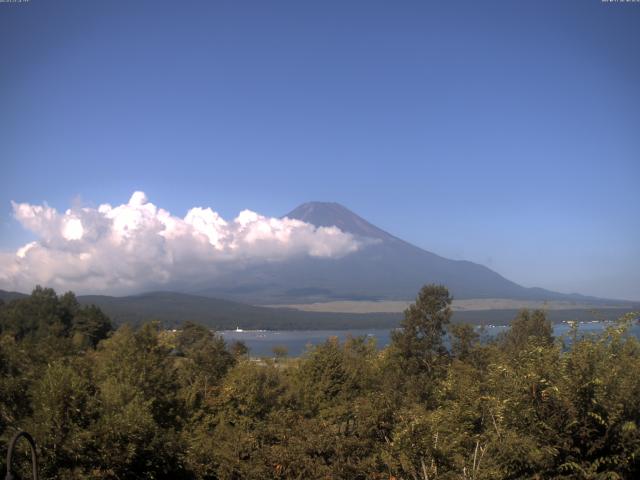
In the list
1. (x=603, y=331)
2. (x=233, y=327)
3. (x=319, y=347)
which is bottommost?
(x=233, y=327)

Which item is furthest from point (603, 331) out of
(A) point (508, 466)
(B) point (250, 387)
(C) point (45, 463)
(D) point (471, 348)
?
(D) point (471, 348)

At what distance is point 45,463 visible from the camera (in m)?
13.3

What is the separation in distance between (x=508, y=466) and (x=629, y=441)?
190 centimetres

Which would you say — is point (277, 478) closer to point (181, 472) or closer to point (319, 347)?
point (181, 472)

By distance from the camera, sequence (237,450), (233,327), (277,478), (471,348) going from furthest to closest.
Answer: (233,327), (471,348), (237,450), (277,478)

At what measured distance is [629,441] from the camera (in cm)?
880

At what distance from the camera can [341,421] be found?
17203 mm

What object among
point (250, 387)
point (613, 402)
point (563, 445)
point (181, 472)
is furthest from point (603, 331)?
point (250, 387)

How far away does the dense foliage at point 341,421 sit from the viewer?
9141 mm

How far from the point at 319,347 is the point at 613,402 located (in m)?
22.5

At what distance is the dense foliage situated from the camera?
30.0 ft

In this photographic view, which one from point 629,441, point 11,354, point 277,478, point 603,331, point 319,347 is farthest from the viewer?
point 319,347

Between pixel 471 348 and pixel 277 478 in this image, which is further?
pixel 471 348

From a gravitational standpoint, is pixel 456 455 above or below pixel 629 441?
below
